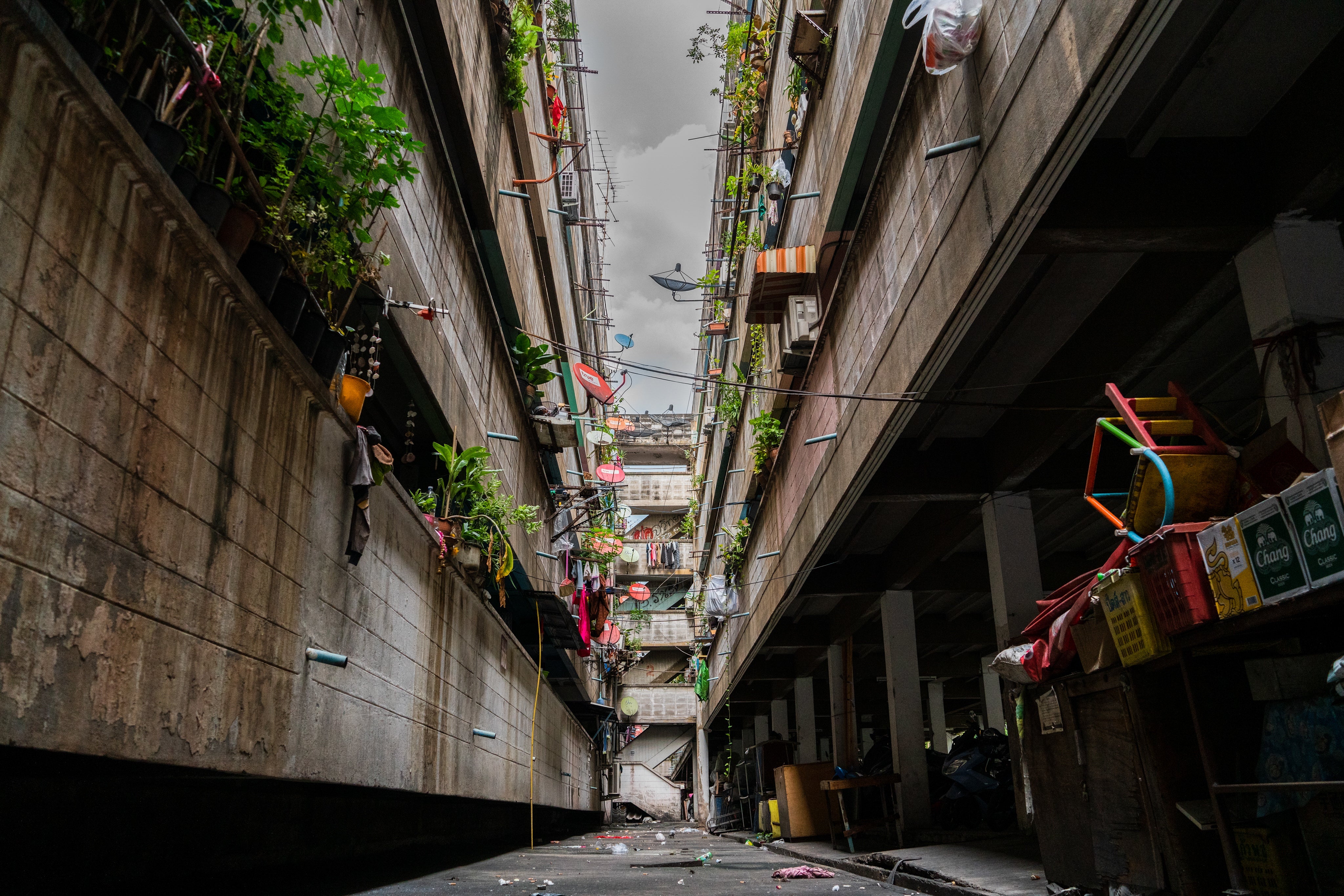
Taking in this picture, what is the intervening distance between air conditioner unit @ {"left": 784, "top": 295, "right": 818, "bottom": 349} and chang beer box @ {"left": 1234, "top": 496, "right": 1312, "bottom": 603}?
25.3 ft

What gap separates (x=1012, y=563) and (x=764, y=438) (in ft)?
21.4

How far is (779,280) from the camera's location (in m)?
11.3

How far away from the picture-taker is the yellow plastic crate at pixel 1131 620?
14.1ft

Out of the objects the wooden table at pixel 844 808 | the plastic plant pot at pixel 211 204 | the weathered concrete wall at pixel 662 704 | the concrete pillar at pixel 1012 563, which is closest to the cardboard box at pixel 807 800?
the wooden table at pixel 844 808

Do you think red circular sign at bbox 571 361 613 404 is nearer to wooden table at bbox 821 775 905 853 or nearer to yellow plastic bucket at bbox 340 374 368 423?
wooden table at bbox 821 775 905 853

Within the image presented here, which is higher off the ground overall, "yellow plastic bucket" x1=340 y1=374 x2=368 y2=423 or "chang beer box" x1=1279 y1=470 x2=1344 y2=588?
"yellow plastic bucket" x1=340 y1=374 x2=368 y2=423

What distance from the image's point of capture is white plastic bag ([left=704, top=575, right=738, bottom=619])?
20.2m

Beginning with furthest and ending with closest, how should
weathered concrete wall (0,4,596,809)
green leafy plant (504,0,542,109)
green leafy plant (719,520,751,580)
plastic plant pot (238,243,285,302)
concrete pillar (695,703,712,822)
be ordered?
1. concrete pillar (695,703,712,822)
2. green leafy plant (719,520,751,580)
3. green leafy plant (504,0,542,109)
4. plastic plant pot (238,243,285,302)
5. weathered concrete wall (0,4,596,809)

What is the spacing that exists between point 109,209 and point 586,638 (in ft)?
56.1

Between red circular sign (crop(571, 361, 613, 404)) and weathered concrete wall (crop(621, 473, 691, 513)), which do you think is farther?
weathered concrete wall (crop(621, 473, 691, 513))

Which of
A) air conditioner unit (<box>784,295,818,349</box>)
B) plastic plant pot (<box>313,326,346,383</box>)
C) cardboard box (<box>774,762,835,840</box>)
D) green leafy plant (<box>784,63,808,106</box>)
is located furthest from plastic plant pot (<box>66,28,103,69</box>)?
cardboard box (<box>774,762,835,840</box>)

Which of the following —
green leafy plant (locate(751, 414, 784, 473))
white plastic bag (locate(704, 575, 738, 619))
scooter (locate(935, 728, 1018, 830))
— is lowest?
scooter (locate(935, 728, 1018, 830))

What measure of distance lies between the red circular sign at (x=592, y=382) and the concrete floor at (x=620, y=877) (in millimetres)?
7144

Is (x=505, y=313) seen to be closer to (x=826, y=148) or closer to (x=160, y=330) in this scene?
(x=826, y=148)
